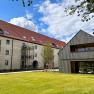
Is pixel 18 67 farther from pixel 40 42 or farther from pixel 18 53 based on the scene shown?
pixel 40 42

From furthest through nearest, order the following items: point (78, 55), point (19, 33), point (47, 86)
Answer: point (19, 33) → point (78, 55) → point (47, 86)

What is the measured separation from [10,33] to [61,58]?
714 inches

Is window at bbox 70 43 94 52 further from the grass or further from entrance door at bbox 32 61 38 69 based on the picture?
entrance door at bbox 32 61 38 69

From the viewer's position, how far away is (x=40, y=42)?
6469cm

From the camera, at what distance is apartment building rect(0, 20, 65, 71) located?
4950 centimetres

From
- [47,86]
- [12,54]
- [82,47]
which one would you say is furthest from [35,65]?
[47,86]

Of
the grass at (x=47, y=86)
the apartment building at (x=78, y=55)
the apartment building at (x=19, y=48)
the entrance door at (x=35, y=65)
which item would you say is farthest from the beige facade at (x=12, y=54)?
the grass at (x=47, y=86)

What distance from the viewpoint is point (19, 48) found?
54.8 metres

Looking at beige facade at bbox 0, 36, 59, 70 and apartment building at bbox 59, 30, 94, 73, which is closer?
apartment building at bbox 59, 30, 94, 73

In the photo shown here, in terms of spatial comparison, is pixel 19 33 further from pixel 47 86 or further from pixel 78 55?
pixel 47 86

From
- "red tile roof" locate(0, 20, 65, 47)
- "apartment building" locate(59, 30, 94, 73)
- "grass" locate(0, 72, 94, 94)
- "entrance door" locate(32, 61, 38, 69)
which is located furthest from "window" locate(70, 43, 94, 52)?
"entrance door" locate(32, 61, 38, 69)

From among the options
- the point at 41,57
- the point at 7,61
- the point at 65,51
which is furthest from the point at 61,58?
the point at 41,57

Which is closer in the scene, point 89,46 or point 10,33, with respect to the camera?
point 89,46

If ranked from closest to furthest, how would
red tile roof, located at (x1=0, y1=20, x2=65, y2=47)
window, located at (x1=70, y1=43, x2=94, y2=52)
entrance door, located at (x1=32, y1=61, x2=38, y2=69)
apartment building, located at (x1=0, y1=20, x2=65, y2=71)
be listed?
window, located at (x1=70, y1=43, x2=94, y2=52) < apartment building, located at (x1=0, y1=20, x2=65, y2=71) < red tile roof, located at (x1=0, y1=20, x2=65, y2=47) < entrance door, located at (x1=32, y1=61, x2=38, y2=69)
